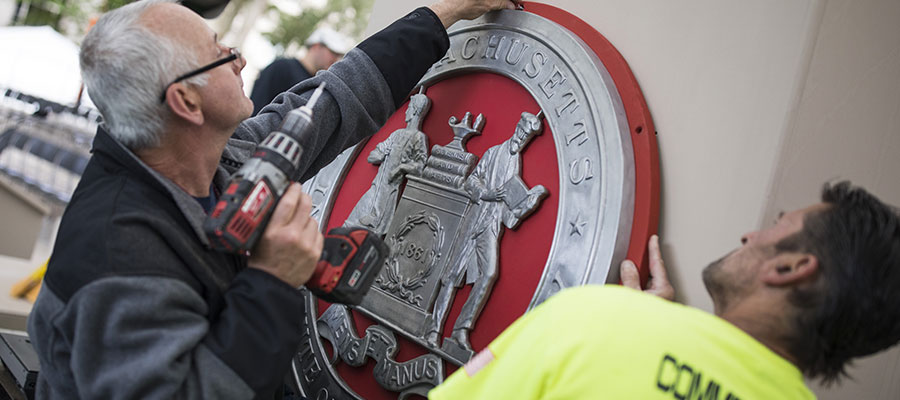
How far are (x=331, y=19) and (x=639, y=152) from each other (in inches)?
831

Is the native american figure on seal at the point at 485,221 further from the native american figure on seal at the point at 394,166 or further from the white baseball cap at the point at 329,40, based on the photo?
the white baseball cap at the point at 329,40

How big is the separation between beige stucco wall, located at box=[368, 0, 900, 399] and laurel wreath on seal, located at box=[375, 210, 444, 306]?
673mm

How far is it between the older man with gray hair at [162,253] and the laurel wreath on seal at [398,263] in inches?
22.0

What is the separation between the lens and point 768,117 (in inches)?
61.5

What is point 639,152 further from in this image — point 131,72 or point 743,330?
point 131,72

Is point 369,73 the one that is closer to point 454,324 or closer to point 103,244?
point 454,324

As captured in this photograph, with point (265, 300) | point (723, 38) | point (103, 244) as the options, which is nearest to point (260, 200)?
point (265, 300)

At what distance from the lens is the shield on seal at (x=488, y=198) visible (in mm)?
1702

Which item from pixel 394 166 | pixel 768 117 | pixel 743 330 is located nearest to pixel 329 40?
pixel 394 166

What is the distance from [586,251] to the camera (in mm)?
1678

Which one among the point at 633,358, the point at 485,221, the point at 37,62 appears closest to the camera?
the point at 633,358

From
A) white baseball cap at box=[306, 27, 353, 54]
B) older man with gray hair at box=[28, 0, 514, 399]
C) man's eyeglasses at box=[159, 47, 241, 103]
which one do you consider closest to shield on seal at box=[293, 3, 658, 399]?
older man with gray hair at box=[28, 0, 514, 399]

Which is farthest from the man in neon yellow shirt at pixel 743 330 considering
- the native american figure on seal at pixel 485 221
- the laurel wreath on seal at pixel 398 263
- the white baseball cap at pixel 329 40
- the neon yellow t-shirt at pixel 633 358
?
the white baseball cap at pixel 329 40

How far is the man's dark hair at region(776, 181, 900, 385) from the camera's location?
1209 millimetres
